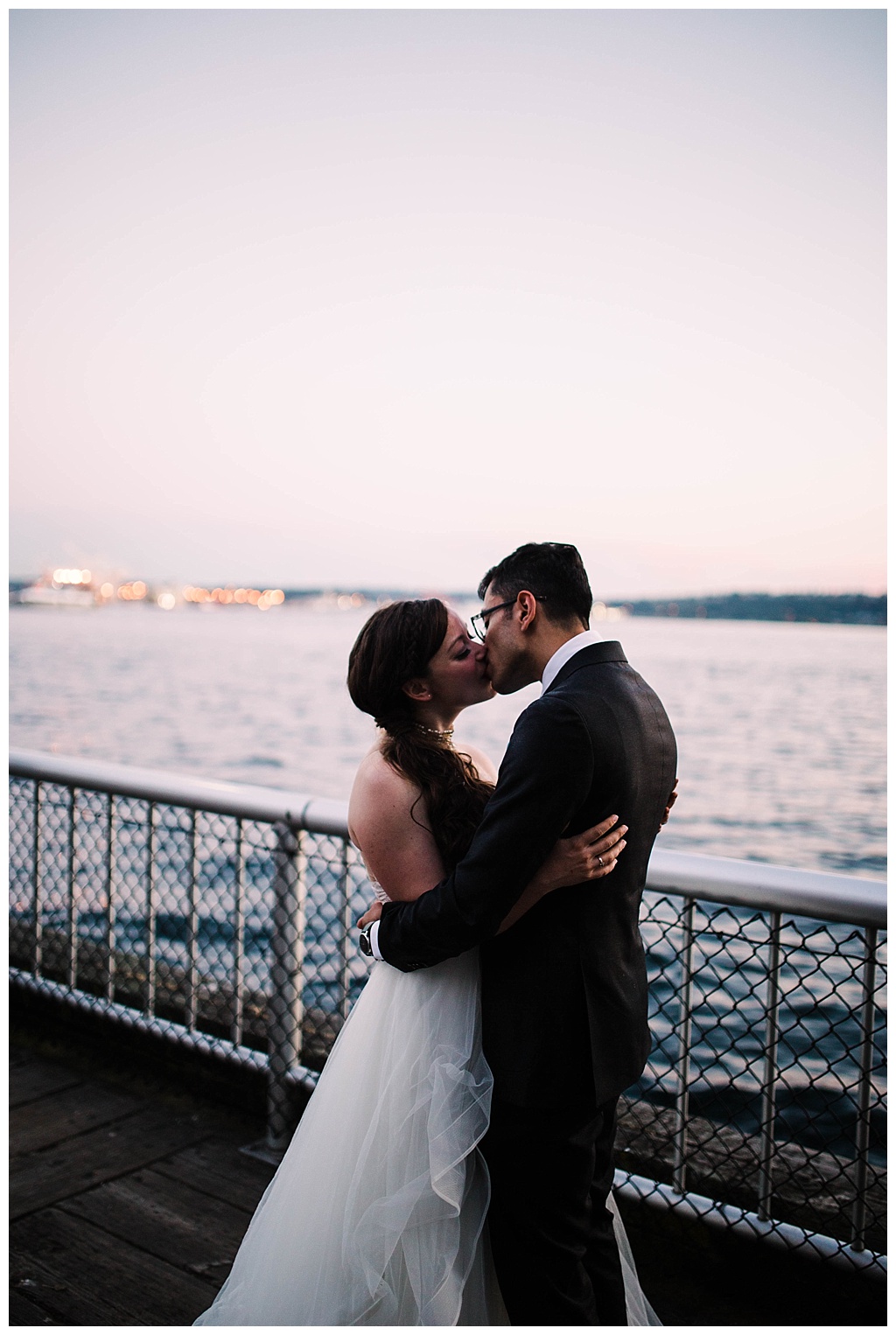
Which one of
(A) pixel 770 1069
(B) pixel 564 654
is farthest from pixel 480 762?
(A) pixel 770 1069

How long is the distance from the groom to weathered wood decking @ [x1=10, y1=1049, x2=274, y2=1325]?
47.4 inches

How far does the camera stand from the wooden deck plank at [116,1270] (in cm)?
257

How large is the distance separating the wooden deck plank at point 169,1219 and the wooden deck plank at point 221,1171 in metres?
0.03

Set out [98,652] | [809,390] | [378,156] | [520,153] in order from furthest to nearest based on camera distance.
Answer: [98,652], [809,390], [378,156], [520,153]

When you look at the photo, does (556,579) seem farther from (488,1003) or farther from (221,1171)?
(221,1171)

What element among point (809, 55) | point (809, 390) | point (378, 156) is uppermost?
point (809, 390)

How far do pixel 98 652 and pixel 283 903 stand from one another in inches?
2077

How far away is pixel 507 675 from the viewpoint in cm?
217

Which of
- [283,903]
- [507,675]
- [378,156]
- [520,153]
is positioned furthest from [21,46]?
[378,156]

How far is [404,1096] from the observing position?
2062 millimetres

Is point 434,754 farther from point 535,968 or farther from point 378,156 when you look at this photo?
point 378,156

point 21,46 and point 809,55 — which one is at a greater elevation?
point 809,55

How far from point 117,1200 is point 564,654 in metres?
2.48

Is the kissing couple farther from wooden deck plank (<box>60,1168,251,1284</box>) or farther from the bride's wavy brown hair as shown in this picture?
wooden deck plank (<box>60,1168,251,1284</box>)
